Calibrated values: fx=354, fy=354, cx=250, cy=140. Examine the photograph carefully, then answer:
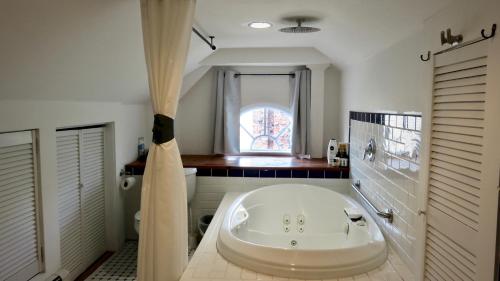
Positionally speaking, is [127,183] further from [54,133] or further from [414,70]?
[414,70]

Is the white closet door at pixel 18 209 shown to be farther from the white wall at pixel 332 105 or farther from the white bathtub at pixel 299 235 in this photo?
the white wall at pixel 332 105

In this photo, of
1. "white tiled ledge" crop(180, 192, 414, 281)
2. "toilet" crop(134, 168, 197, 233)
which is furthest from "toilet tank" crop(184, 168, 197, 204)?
"white tiled ledge" crop(180, 192, 414, 281)

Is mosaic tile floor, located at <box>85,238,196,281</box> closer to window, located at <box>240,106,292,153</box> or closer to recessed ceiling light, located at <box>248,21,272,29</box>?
window, located at <box>240,106,292,153</box>

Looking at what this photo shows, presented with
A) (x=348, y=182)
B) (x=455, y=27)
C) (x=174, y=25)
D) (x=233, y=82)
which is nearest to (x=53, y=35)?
(x=174, y=25)

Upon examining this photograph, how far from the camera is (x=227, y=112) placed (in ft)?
13.7

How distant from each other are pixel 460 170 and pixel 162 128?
49.9 inches

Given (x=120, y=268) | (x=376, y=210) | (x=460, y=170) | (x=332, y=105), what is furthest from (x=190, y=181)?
(x=460, y=170)

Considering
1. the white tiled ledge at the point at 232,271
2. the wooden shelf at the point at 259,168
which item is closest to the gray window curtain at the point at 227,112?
the wooden shelf at the point at 259,168

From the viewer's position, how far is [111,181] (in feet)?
11.3

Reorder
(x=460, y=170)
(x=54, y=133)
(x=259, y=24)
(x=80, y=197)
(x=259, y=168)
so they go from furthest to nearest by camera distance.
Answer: (x=259, y=168), (x=80, y=197), (x=259, y=24), (x=54, y=133), (x=460, y=170)

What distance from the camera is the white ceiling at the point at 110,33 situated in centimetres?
162

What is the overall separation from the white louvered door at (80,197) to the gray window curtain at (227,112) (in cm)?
134

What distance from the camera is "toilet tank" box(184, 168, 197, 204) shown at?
3.38m

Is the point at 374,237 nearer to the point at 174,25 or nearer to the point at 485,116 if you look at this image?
the point at 485,116
